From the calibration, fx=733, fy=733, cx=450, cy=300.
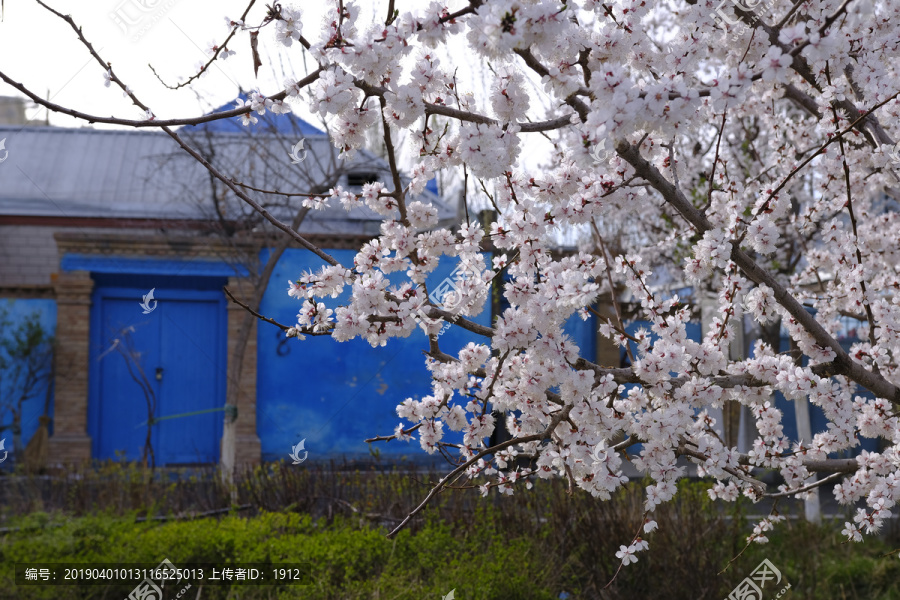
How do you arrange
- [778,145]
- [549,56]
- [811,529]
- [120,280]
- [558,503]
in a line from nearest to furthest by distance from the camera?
1. [549,56]
2. [778,145]
3. [558,503]
4. [811,529]
5. [120,280]

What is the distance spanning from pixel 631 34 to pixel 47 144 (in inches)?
457

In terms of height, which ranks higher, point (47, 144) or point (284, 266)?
point (47, 144)

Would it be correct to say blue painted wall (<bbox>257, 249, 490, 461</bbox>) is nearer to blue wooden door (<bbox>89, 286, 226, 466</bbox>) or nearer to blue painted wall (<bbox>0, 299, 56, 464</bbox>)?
blue wooden door (<bbox>89, 286, 226, 466</bbox>)

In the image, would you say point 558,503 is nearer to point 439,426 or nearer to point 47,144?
point 439,426

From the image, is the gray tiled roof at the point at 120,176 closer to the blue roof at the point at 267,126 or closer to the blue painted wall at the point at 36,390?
the blue roof at the point at 267,126

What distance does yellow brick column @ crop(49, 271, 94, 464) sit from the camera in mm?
8969

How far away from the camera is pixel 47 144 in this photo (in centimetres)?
1147

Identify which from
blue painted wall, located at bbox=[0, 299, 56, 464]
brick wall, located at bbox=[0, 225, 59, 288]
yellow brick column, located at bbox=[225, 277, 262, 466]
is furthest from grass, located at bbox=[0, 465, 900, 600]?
brick wall, located at bbox=[0, 225, 59, 288]

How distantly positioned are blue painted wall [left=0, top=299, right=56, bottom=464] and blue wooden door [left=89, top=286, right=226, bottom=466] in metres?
0.62

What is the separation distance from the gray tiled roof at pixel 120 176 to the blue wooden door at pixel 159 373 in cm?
130

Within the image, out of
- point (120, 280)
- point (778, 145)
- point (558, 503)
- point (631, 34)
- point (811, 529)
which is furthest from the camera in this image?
point (120, 280)

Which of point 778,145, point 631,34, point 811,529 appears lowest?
point 811,529

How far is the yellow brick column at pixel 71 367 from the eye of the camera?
8.97m

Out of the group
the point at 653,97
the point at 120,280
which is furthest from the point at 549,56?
the point at 120,280
